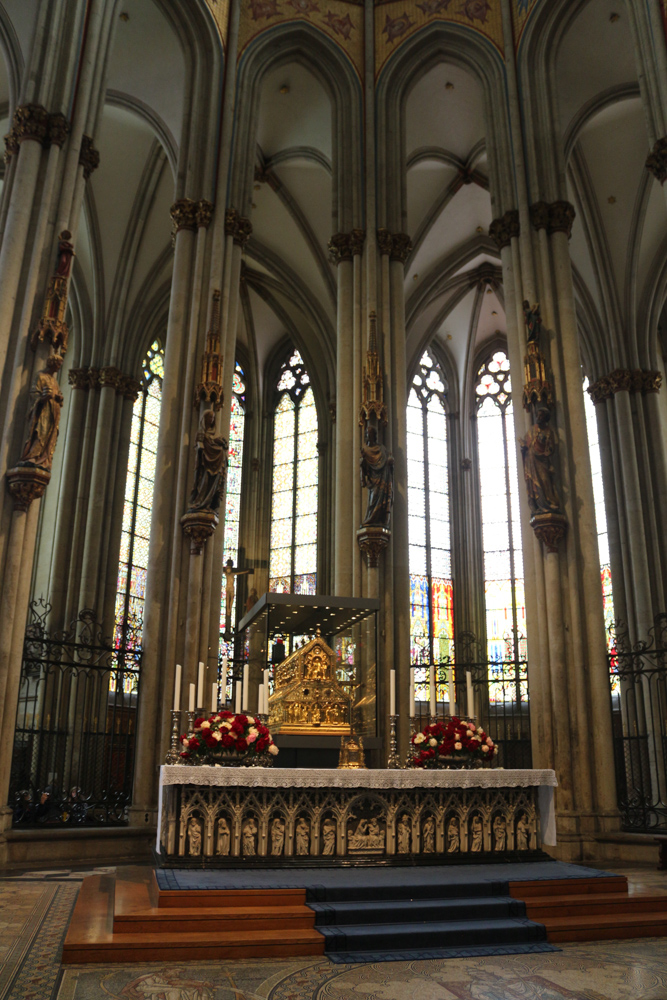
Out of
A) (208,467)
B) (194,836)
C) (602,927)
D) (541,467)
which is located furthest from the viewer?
(541,467)

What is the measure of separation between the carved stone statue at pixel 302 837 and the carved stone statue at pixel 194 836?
87 centimetres

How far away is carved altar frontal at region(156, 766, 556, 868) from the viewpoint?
7133 millimetres

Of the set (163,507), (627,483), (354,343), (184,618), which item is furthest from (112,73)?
(627,483)

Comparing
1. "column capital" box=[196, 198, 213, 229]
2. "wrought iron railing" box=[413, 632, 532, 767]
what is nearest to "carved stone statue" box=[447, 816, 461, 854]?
"wrought iron railing" box=[413, 632, 532, 767]

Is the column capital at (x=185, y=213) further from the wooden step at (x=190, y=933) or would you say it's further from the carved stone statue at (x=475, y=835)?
the wooden step at (x=190, y=933)

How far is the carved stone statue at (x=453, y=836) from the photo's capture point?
25.6 feet

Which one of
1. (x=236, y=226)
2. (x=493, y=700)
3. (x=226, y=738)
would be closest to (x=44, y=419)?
(x=226, y=738)

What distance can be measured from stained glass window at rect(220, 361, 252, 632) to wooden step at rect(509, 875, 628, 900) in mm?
16563

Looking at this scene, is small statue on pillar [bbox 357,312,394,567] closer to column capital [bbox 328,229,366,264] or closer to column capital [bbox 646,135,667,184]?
column capital [bbox 328,229,366,264]

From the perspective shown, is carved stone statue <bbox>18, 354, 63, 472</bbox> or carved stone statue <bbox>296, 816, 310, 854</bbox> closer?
carved stone statue <bbox>296, 816, 310, 854</bbox>

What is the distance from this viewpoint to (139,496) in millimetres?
22500

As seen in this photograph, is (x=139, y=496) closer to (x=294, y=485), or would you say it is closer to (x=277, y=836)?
(x=294, y=485)

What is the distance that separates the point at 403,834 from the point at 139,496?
16252 mm

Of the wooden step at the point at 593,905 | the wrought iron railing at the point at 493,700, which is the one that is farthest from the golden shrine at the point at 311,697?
the wrought iron railing at the point at 493,700
